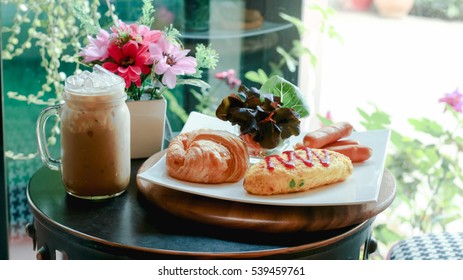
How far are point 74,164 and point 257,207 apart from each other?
1.10ft

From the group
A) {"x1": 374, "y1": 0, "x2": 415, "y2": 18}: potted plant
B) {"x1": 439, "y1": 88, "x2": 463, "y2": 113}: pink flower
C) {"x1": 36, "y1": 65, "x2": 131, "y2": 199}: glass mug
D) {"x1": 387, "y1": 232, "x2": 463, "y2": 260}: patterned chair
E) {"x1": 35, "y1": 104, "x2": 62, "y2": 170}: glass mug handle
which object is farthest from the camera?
{"x1": 374, "y1": 0, "x2": 415, "y2": 18}: potted plant

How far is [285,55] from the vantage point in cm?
251

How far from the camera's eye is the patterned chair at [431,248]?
1.70 meters

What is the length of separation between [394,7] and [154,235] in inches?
59.6

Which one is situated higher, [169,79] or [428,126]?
[169,79]

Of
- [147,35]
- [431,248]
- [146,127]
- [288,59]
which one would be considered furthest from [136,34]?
[288,59]

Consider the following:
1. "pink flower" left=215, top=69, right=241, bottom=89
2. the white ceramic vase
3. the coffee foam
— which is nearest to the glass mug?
the coffee foam

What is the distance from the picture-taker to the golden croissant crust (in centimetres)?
129

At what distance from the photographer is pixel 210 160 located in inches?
52.1

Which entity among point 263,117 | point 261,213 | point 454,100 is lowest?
point 454,100

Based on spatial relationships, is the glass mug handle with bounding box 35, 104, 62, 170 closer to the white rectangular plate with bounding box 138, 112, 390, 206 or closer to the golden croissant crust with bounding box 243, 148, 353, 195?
the white rectangular plate with bounding box 138, 112, 390, 206

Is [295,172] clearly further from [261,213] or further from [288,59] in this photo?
[288,59]

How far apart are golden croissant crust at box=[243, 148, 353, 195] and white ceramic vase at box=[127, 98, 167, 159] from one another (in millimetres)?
337
